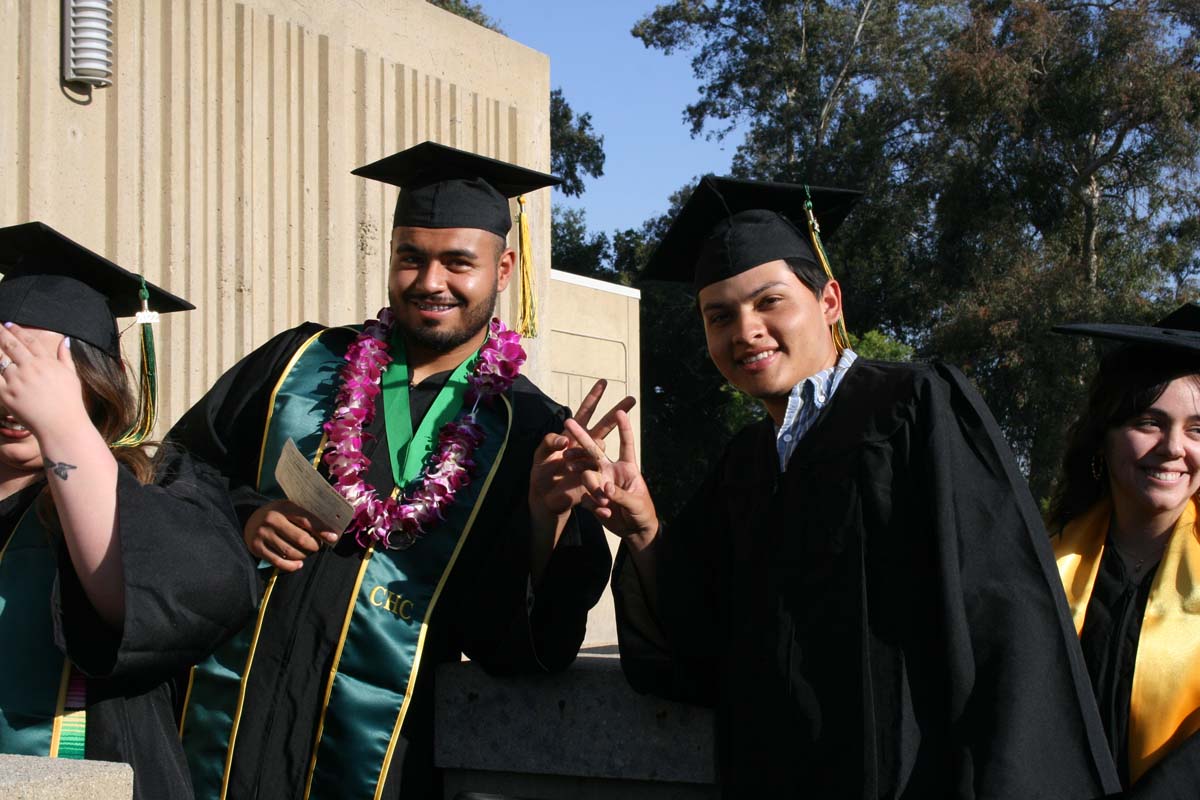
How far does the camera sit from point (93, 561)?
90.6 inches

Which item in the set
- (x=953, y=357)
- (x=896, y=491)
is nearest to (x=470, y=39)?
(x=896, y=491)

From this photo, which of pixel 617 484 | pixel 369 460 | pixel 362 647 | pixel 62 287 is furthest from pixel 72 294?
pixel 617 484

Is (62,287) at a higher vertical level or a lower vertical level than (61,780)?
higher

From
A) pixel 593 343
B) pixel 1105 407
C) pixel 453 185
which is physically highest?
pixel 593 343

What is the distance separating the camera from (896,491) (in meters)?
2.45

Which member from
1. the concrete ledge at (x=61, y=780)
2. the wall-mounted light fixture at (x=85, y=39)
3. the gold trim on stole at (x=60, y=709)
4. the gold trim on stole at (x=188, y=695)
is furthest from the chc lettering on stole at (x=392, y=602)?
the wall-mounted light fixture at (x=85, y=39)

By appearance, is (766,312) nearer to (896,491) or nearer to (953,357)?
(896,491)

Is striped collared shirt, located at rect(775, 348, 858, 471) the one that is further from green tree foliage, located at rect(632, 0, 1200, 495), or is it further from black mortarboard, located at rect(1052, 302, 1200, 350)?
green tree foliage, located at rect(632, 0, 1200, 495)

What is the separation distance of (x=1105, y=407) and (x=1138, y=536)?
0.28 m

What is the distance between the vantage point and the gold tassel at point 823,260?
2854 mm

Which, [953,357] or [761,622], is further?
[953,357]

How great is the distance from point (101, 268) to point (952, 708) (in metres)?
1.91

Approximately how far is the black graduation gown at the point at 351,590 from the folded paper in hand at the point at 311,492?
330mm

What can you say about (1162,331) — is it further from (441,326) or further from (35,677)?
(35,677)
